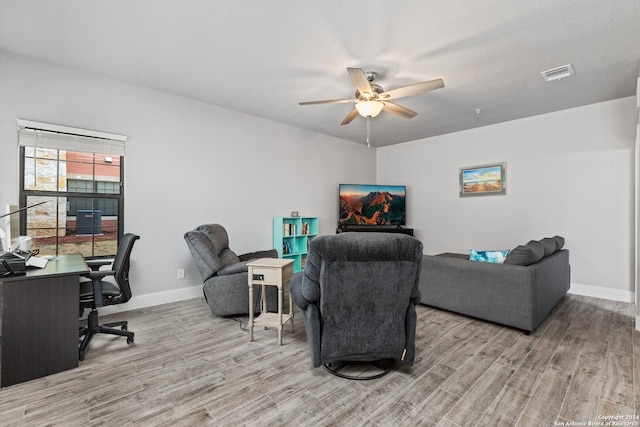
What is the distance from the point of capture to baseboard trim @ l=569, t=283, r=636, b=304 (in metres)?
3.71

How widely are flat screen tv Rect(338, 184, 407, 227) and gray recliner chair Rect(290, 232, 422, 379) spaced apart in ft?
11.9

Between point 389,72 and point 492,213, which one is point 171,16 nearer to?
point 389,72

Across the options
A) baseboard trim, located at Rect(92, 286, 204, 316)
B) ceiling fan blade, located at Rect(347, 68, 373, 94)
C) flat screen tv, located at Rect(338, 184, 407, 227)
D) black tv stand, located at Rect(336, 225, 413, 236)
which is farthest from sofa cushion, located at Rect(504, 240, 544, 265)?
baseboard trim, located at Rect(92, 286, 204, 316)

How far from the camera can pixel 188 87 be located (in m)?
3.50

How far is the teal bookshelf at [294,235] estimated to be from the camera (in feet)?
15.4

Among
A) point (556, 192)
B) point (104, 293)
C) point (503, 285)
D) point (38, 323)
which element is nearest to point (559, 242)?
point (556, 192)

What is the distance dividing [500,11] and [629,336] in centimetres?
310

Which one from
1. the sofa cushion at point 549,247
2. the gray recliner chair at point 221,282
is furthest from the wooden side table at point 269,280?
the sofa cushion at point 549,247

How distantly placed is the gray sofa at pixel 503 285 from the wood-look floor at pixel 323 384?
219mm

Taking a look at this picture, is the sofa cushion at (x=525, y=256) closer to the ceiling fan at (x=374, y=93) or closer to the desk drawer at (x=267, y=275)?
the ceiling fan at (x=374, y=93)

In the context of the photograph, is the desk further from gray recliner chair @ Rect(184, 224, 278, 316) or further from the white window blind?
the white window blind

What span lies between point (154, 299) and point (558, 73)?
5230mm

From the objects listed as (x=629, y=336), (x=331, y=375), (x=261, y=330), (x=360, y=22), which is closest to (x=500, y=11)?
(x=360, y=22)

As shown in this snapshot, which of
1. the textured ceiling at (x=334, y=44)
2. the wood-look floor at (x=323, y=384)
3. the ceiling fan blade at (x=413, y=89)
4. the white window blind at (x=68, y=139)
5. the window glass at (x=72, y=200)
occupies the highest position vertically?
the textured ceiling at (x=334, y=44)
